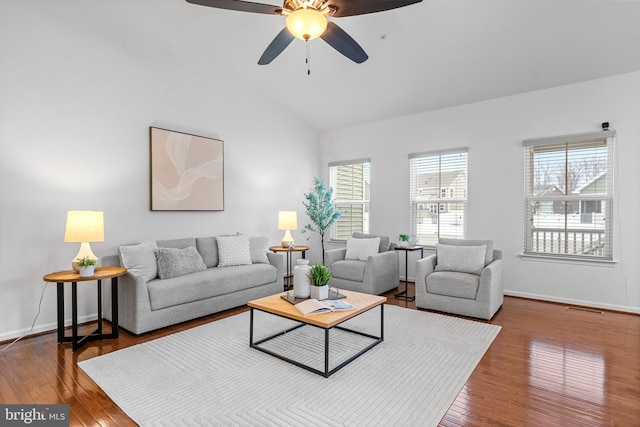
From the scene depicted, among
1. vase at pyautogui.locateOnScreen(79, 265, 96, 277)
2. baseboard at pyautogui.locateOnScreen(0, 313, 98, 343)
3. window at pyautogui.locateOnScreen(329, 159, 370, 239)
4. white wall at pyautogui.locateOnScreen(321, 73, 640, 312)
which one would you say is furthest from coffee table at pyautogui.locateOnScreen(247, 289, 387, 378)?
window at pyautogui.locateOnScreen(329, 159, 370, 239)

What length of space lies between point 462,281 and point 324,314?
1.98m

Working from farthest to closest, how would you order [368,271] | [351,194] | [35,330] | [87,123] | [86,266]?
[351,194] < [368,271] < [87,123] < [35,330] < [86,266]

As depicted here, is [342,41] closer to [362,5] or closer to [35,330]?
[362,5]

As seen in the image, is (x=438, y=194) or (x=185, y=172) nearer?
(x=185, y=172)

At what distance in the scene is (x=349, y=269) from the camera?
16.2ft

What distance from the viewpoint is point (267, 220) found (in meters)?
5.92

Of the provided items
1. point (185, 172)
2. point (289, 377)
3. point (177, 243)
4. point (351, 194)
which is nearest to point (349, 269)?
point (351, 194)

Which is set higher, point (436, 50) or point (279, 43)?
point (436, 50)

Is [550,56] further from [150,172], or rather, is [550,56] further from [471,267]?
[150,172]

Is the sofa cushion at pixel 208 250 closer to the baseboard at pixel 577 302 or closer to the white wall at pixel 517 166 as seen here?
the white wall at pixel 517 166

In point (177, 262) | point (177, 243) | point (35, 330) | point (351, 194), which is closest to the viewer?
point (35, 330)

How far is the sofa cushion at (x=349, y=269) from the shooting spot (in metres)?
4.82

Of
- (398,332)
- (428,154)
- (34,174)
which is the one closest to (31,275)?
(34,174)

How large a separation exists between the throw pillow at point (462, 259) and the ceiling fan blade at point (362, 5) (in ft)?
9.60
